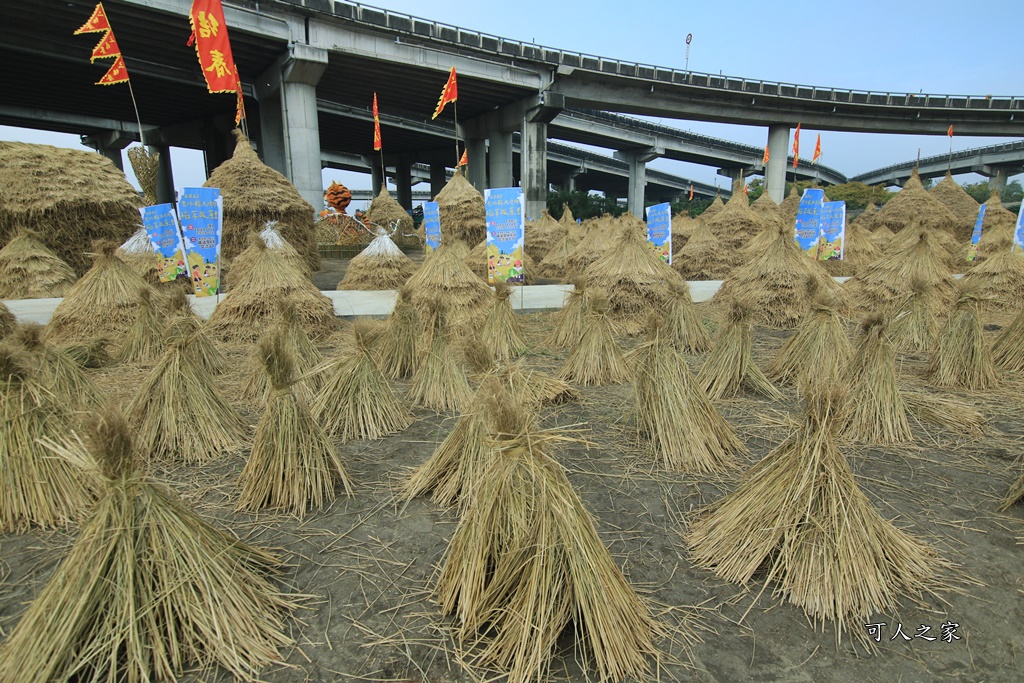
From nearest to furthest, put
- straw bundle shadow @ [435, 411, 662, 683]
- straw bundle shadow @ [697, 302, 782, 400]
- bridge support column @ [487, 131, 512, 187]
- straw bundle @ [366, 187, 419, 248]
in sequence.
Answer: straw bundle shadow @ [435, 411, 662, 683]
straw bundle shadow @ [697, 302, 782, 400]
straw bundle @ [366, 187, 419, 248]
bridge support column @ [487, 131, 512, 187]

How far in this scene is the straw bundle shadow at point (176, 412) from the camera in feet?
10.9

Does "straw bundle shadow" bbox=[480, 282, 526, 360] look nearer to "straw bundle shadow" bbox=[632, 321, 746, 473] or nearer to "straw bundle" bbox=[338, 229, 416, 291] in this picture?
"straw bundle shadow" bbox=[632, 321, 746, 473]

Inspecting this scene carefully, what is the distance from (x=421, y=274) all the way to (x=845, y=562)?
235 inches

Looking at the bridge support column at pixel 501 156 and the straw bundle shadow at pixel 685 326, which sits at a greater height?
the bridge support column at pixel 501 156

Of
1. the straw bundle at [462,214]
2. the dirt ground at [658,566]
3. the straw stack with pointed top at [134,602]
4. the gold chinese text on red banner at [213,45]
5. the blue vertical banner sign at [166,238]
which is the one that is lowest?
the dirt ground at [658,566]

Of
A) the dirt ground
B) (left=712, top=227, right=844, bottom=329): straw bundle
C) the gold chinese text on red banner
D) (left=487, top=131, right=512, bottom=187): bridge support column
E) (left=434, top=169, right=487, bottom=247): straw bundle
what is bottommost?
the dirt ground

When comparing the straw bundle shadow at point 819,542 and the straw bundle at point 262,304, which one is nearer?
the straw bundle shadow at point 819,542

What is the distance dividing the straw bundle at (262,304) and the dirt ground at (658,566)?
3.06m

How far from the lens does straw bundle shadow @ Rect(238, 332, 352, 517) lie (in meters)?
2.71

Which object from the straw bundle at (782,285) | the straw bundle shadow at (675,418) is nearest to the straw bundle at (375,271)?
the straw bundle at (782,285)

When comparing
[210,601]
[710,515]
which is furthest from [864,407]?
[210,601]

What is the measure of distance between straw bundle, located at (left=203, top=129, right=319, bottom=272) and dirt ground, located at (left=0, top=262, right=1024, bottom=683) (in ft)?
28.5

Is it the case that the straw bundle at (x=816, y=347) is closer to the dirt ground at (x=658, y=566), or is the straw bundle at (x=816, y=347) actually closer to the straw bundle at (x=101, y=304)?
the dirt ground at (x=658, y=566)

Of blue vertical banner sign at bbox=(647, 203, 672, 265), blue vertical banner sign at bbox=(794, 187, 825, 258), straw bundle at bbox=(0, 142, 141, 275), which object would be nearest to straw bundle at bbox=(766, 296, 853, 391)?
blue vertical banner sign at bbox=(647, 203, 672, 265)
